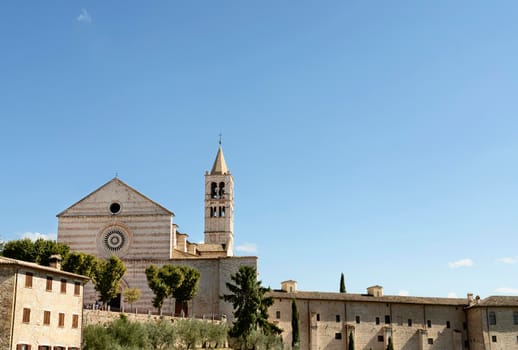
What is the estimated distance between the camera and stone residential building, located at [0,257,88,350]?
30031 mm

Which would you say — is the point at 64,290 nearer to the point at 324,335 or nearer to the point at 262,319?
the point at 262,319

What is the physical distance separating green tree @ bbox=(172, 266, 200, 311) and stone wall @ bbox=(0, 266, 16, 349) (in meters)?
23.1

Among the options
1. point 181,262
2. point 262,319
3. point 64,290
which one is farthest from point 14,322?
point 181,262

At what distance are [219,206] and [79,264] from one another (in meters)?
32.5

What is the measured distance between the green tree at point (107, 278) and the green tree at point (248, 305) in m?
8.55

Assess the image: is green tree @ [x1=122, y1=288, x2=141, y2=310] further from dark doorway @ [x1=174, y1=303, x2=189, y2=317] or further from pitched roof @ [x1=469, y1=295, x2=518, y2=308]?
pitched roof @ [x1=469, y1=295, x2=518, y2=308]

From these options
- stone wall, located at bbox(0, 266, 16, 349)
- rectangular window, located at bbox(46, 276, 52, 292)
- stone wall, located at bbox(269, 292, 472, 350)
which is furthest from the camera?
stone wall, located at bbox(269, 292, 472, 350)

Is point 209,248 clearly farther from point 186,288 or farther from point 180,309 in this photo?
point 186,288

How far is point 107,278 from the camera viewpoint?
49.7 meters

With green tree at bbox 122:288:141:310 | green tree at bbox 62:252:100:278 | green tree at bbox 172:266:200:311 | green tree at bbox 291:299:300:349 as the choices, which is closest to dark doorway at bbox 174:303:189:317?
green tree at bbox 172:266:200:311

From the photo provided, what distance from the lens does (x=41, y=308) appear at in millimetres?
31750

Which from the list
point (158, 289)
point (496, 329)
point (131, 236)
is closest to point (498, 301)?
point (496, 329)

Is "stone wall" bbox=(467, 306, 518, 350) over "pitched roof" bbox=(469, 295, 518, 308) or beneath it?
beneath

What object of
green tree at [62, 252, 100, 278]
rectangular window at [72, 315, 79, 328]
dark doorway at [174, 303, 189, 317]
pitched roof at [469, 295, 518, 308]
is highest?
green tree at [62, 252, 100, 278]
